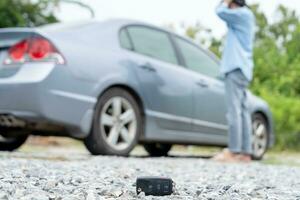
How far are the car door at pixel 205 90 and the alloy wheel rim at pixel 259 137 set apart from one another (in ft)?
1.59

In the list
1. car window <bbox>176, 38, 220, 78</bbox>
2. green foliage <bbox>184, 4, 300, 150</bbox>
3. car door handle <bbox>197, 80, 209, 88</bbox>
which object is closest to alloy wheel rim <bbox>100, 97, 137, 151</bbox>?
car door handle <bbox>197, 80, 209, 88</bbox>

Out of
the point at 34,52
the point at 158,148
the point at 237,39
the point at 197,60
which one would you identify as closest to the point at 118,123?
the point at 34,52

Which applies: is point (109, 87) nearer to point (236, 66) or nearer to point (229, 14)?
point (236, 66)

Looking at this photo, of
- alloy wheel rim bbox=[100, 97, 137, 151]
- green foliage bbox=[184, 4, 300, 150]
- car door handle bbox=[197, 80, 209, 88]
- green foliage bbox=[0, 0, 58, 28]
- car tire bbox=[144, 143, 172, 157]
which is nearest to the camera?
alloy wheel rim bbox=[100, 97, 137, 151]

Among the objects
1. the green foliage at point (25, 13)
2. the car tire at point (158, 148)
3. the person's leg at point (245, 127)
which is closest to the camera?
the person's leg at point (245, 127)

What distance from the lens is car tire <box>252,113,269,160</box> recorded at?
812 centimetres

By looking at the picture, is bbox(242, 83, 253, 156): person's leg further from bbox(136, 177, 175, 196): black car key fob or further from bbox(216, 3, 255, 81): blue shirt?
bbox(136, 177, 175, 196): black car key fob

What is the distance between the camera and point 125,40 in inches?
265

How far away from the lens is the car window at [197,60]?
7.50 metres

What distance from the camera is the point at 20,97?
5.79 m

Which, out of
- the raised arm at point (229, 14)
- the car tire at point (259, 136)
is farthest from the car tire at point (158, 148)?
the raised arm at point (229, 14)

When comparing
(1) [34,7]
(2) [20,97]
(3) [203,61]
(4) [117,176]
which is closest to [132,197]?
(4) [117,176]

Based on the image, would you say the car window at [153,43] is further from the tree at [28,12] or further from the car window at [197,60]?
the tree at [28,12]

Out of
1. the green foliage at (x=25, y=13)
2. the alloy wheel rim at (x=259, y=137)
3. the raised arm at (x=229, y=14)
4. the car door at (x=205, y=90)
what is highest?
the green foliage at (x=25, y=13)
